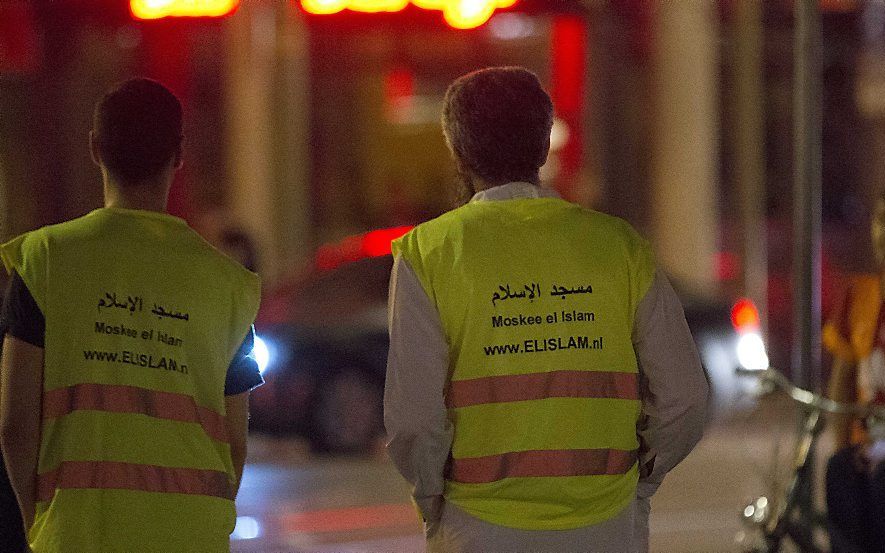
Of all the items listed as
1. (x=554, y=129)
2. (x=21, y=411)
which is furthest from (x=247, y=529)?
(x=554, y=129)

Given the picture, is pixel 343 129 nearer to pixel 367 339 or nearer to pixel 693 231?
pixel 693 231

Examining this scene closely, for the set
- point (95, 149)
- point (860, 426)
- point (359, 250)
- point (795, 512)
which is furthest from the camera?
point (359, 250)

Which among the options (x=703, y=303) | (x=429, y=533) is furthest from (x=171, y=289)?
(x=703, y=303)

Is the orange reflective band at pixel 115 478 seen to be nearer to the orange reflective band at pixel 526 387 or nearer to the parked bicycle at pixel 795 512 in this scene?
the orange reflective band at pixel 526 387

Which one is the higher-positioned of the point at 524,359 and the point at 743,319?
the point at 524,359

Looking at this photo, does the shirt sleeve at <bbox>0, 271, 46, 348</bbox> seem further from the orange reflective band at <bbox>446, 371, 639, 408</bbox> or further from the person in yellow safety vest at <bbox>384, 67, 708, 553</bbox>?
the orange reflective band at <bbox>446, 371, 639, 408</bbox>

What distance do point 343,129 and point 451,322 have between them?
16179mm

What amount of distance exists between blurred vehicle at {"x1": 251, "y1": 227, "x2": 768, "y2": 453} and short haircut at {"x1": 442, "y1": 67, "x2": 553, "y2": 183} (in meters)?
8.69

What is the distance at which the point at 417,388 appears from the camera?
10.8 ft

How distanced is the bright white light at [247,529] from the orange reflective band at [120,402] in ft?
18.1

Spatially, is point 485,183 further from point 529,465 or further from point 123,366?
point 123,366

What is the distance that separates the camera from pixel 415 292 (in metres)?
3.35

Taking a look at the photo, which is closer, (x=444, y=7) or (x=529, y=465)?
(x=529, y=465)

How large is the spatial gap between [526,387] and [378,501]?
696 cm
